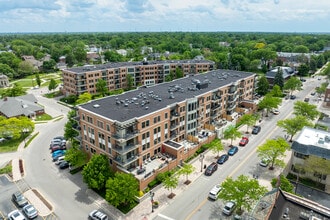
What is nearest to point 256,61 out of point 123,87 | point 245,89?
point 245,89

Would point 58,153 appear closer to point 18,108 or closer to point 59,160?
point 59,160

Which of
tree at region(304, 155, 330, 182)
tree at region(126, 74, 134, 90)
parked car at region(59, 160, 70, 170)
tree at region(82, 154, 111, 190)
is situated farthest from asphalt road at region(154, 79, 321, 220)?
tree at region(126, 74, 134, 90)

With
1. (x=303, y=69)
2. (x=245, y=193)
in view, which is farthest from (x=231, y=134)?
(x=303, y=69)

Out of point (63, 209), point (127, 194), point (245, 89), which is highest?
point (245, 89)

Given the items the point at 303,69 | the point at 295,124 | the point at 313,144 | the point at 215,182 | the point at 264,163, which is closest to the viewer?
the point at 313,144

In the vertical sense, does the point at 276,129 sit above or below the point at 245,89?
below

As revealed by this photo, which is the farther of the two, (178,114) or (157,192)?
(178,114)

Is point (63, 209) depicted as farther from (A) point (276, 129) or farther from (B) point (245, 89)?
(B) point (245, 89)
